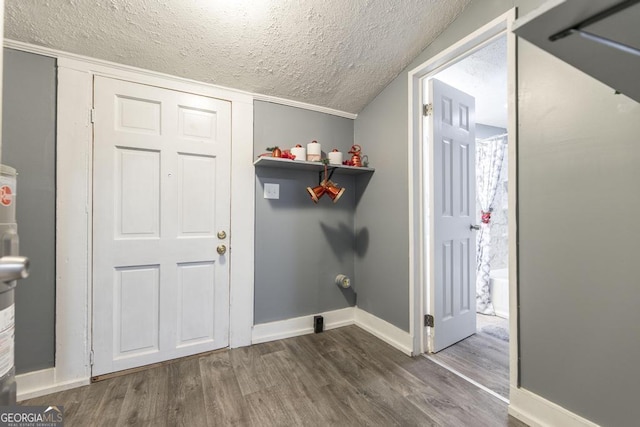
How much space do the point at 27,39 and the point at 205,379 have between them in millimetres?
2232

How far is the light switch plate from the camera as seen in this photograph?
221 centimetres

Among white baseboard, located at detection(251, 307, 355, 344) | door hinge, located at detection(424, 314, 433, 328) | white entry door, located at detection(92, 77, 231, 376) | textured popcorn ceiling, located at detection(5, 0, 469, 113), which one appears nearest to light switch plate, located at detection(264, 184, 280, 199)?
white entry door, located at detection(92, 77, 231, 376)

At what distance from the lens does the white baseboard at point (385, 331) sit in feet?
6.70

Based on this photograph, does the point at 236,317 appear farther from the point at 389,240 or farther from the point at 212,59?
the point at 212,59

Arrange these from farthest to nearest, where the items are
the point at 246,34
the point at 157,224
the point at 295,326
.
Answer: the point at 295,326, the point at 157,224, the point at 246,34

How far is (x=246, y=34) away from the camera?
1704mm

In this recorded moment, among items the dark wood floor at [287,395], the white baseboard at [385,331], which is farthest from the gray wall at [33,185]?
the white baseboard at [385,331]

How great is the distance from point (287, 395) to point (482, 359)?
1419mm

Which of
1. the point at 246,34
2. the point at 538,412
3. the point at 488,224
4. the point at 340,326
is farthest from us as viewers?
the point at 488,224

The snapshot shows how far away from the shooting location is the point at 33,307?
1.55m

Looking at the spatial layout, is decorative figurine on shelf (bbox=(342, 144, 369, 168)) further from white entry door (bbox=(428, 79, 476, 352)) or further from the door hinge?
the door hinge

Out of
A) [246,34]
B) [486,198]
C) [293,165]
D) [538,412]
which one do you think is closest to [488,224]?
[486,198]

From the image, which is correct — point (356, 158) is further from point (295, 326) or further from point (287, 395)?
point (287, 395)

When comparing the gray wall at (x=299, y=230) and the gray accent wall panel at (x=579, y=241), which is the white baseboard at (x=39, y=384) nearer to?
the gray wall at (x=299, y=230)
